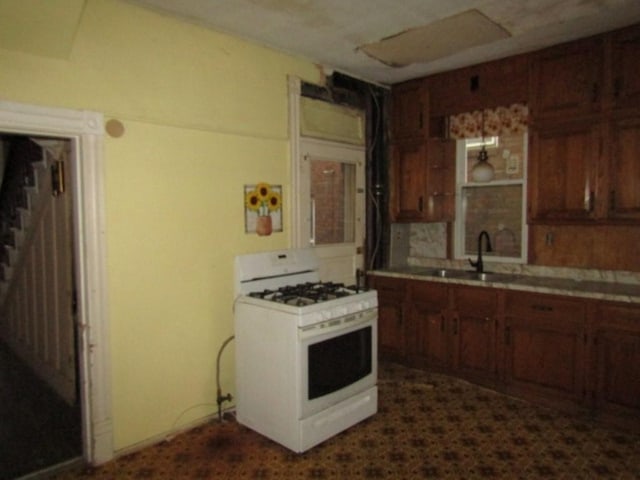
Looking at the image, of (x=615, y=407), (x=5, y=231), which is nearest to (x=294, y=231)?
(x=615, y=407)

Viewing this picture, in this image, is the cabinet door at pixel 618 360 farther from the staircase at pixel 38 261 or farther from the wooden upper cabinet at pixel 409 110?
the staircase at pixel 38 261

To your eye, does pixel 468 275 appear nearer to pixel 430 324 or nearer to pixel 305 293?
pixel 430 324

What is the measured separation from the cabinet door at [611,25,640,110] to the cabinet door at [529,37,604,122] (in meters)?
0.08

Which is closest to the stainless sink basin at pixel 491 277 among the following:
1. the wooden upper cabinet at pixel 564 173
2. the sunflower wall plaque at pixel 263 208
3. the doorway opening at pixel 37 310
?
the wooden upper cabinet at pixel 564 173

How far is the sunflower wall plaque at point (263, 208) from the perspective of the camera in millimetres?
3164

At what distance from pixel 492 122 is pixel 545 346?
1919 mm

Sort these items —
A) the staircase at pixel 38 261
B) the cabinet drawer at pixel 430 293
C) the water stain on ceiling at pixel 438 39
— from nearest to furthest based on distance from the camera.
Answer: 1. the water stain on ceiling at pixel 438 39
2. the staircase at pixel 38 261
3. the cabinet drawer at pixel 430 293

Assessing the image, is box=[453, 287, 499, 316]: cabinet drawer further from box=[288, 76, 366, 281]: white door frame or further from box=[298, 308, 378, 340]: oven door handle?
box=[288, 76, 366, 281]: white door frame

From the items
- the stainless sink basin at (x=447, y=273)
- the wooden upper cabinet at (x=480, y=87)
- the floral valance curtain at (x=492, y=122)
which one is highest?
the wooden upper cabinet at (x=480, y=87)

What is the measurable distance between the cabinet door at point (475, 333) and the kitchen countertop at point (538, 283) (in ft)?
0.34

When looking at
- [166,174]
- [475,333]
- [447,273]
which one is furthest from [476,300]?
[166,174]

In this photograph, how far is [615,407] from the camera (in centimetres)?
279

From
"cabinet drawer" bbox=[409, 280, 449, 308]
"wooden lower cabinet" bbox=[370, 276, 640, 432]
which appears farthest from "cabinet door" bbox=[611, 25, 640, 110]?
"cabinet drawer" bbox=[409, 280, 449, 308]

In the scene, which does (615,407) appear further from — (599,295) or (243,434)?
(243,434)
